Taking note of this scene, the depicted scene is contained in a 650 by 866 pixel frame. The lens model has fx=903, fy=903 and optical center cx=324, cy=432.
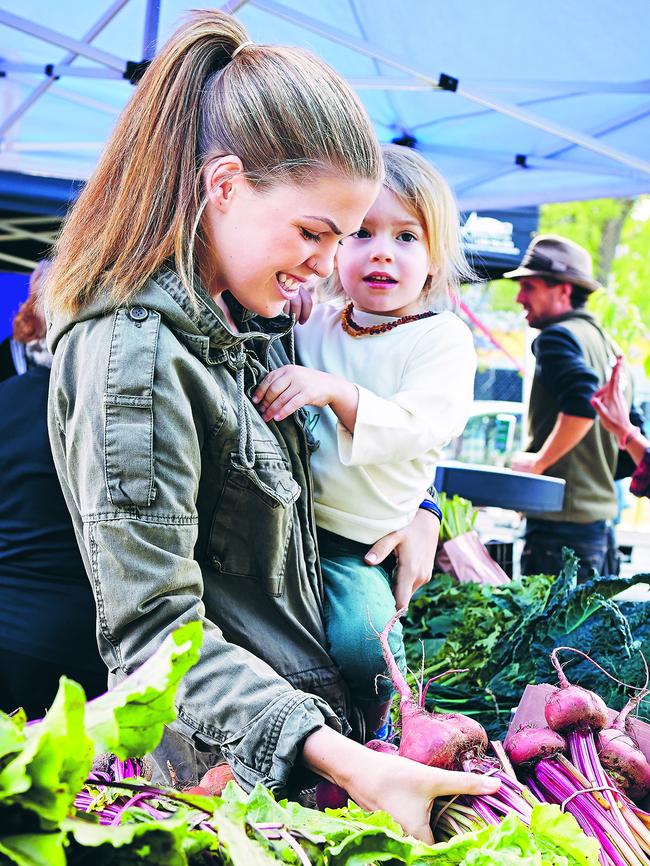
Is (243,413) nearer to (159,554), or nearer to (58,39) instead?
(159,554)

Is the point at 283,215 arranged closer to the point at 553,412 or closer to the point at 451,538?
the point at 451,538

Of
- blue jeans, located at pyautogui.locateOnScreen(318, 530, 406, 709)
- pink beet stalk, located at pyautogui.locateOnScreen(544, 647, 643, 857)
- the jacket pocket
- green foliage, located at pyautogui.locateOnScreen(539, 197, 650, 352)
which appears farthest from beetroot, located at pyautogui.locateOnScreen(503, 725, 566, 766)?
green foliage, located at pyautogui.locateOnScreen(539, 197, 650, 352)

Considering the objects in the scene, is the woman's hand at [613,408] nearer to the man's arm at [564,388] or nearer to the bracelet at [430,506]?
the man's arm at [564,388]

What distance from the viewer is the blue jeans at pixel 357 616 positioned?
1.68 m

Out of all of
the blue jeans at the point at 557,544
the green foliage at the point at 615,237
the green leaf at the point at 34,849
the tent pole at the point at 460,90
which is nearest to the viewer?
the green leaf at the point at 34,849

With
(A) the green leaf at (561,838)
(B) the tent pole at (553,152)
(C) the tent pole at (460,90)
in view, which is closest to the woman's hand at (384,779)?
(A) the green leaf at (561,838)

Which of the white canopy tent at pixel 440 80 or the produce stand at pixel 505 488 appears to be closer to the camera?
the white canopy tent at pixel 440 80

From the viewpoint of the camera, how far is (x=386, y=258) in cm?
200

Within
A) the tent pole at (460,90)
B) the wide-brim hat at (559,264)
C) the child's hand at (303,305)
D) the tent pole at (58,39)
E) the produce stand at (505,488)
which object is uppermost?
the tent pole at (460,90)

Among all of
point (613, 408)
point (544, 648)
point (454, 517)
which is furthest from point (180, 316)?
point (613, 408)

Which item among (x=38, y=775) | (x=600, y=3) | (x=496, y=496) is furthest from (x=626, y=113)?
(x=38, y=775)

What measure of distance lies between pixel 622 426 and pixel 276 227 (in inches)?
146

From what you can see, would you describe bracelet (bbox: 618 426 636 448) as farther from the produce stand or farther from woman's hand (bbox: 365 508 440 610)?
woman's hand (bbox: 365 508 440 610)

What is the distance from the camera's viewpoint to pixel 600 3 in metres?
3.56
